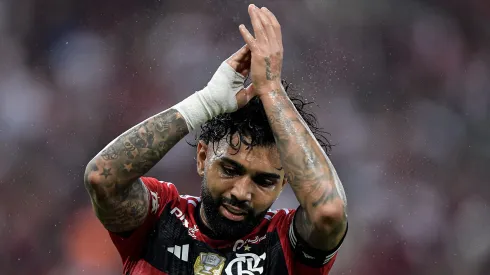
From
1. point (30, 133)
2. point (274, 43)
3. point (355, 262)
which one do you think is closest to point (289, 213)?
point (274, 43)

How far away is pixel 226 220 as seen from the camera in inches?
131

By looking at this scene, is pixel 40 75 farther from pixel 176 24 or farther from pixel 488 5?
pixel 488 5

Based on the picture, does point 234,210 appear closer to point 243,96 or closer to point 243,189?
point 243,189

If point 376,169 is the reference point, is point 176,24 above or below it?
above

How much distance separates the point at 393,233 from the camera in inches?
282

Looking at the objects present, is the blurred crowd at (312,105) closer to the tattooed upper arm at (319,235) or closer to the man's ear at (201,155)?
the man's ear at (201,155)

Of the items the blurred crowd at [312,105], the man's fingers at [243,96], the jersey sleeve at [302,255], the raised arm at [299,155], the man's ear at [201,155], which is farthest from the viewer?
the blurred crowd at [312,105]

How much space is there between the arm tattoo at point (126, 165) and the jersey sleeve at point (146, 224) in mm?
110

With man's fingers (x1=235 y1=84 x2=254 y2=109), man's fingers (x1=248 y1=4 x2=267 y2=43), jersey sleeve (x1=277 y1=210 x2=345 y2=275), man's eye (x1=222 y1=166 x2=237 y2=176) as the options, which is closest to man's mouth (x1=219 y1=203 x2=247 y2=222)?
man's eye (x1=222 y1=166 x2=237 y2=176)

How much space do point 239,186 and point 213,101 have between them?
1.39ft

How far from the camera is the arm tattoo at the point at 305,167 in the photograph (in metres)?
3.07

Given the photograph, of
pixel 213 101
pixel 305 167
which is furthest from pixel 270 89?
pixel 305 167

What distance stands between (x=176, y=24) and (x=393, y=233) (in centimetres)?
323

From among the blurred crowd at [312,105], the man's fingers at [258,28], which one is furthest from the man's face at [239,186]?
the blurred crowd at [312,105]
